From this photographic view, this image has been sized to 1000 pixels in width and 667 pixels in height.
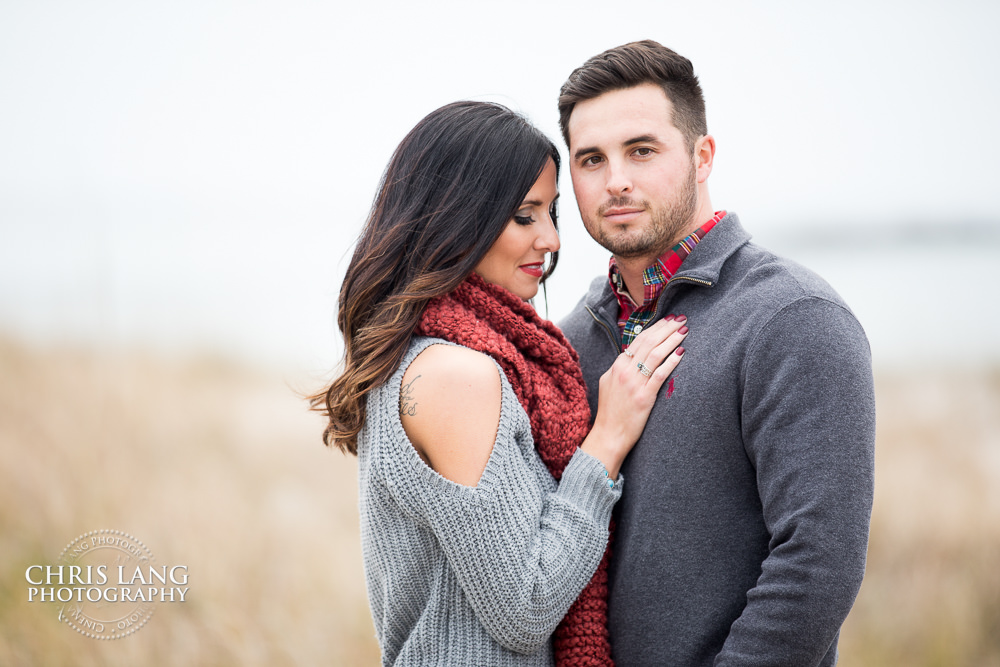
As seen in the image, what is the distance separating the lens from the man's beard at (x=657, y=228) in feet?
6.01

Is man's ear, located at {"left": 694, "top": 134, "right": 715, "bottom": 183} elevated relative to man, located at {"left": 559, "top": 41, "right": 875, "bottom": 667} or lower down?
elevated

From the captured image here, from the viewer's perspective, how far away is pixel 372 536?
166cm

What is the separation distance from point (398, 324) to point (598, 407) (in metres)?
0.57

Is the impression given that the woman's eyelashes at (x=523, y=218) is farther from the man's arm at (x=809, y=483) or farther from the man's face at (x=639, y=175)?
the man's arm at (x=809, y=483)

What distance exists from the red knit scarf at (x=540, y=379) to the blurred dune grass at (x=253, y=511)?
1914mm

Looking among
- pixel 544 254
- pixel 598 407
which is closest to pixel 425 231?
pixel 544 254

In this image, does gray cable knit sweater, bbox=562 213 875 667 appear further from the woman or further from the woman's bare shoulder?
the woman's bare shoulder

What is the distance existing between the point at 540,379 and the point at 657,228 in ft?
1.61

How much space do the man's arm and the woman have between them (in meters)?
0.29

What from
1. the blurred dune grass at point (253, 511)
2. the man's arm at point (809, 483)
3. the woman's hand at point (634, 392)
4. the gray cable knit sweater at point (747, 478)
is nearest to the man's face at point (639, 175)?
the gray cable knit sweater at point (747, 478)

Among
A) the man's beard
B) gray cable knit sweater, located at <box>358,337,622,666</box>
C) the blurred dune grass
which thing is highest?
the man's beard

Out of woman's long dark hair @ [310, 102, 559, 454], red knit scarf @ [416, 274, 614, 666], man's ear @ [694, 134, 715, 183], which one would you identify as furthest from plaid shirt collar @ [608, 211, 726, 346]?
woman's long dark hair @ [310, 102, 559, 454]

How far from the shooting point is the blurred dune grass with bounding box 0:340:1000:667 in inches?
124

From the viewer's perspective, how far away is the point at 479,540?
148 cm
